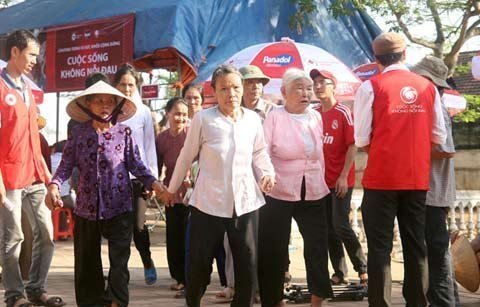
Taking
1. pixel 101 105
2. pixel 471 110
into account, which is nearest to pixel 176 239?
pixel 101 105

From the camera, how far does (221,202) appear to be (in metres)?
5.56

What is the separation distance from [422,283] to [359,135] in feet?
3.71

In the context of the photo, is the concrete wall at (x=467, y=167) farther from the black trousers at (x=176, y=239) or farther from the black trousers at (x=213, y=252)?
the black trousers at (x=213, y=252)

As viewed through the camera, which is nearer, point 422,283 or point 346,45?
point 422,283

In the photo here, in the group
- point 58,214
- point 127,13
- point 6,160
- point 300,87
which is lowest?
point 58,214

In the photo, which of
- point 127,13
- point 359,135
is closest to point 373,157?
Result: point 359,135

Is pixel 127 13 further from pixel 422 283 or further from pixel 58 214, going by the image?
pixel 422 283

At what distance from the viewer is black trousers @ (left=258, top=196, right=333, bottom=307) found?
245 inches

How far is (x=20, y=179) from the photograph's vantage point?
6.36 meters

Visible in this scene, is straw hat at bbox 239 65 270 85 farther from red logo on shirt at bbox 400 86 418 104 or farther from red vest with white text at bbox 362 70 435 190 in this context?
red logo on shirt at bbox 400 86 418 104

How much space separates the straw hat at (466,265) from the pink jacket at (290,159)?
1582 millimetres

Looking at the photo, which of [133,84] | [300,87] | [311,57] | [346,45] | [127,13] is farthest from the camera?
[346,45]

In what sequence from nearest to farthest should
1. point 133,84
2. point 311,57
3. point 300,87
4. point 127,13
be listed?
point 300,87, point 133,84, point 311,57, point 127,13

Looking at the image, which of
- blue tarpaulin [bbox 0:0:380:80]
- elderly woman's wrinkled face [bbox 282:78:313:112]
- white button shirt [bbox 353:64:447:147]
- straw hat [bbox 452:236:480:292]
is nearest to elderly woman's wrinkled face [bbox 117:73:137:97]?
elderly woman's wrinkled face [bbox 282:78:313:112]
